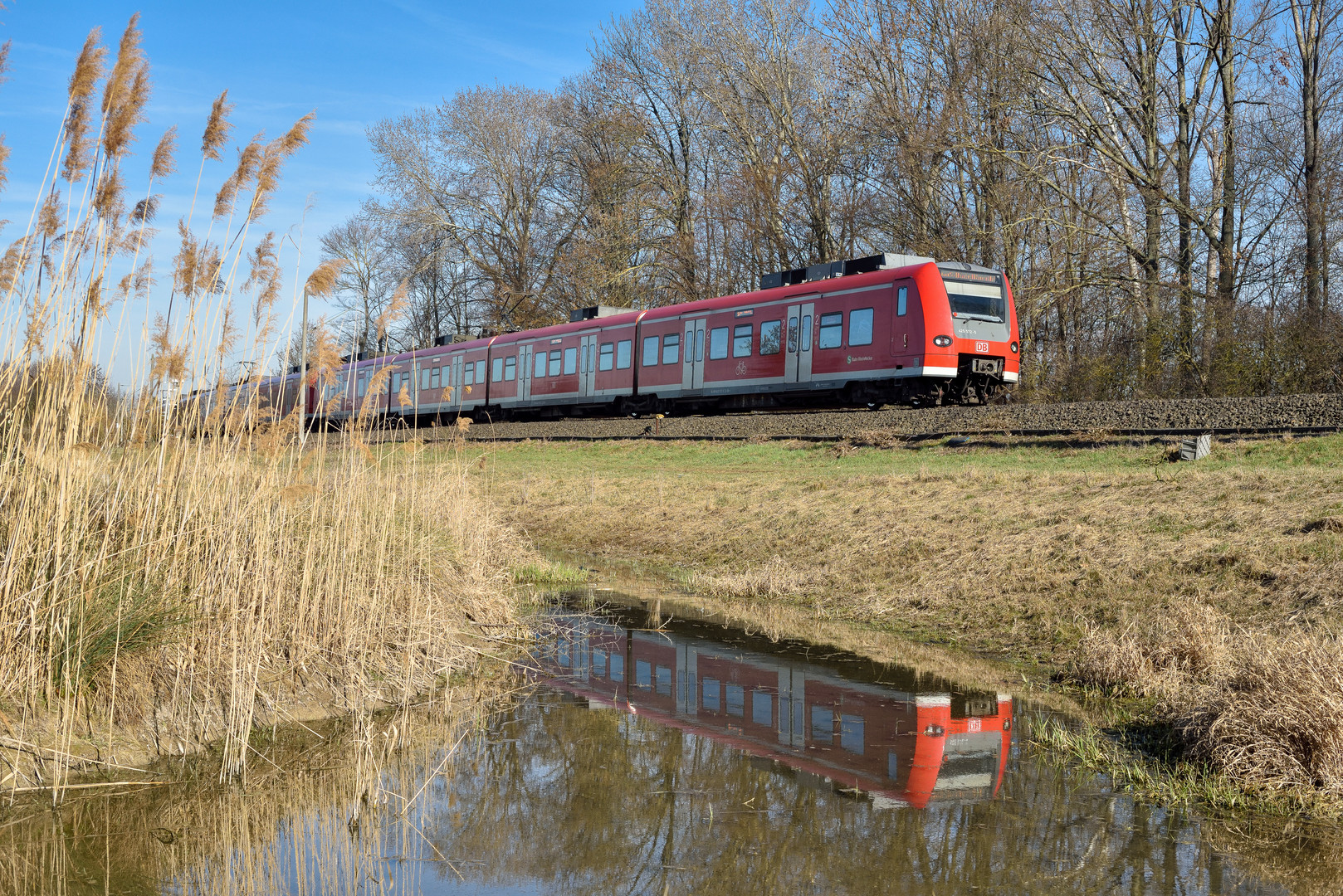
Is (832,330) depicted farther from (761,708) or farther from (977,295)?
(761,708)

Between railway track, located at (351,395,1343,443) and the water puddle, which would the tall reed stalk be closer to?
the water puddle

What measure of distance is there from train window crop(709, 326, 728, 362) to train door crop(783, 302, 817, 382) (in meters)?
1.67

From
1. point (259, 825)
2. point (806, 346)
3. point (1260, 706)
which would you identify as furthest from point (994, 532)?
point (806, 346)

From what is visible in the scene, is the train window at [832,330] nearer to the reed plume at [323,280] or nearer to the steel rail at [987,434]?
the steel rail at [987,434]

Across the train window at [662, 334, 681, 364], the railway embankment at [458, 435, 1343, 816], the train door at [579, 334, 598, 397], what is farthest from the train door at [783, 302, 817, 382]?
the train door at [579, 334, 598, 397]

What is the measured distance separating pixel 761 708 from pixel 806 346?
46.9 feet

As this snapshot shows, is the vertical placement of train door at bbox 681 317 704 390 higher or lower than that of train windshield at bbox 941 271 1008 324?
lower

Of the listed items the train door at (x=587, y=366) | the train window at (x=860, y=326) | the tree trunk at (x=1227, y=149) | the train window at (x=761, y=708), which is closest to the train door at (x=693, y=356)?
the train door at (x=587, y=366)

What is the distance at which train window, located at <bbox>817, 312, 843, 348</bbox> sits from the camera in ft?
63.2

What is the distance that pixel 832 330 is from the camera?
19.4m

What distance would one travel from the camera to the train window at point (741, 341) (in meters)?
21.1

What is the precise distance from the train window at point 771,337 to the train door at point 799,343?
0.26 m

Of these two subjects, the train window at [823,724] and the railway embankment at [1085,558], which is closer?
the railway embankment at [1085,558]

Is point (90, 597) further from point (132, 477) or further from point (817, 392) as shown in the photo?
point (817, 392)
